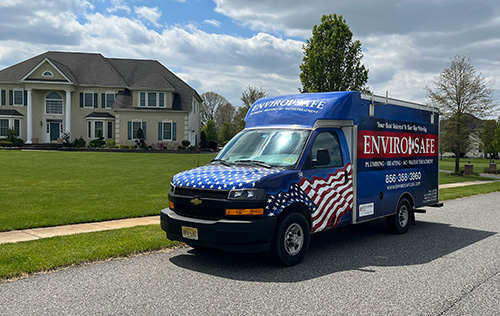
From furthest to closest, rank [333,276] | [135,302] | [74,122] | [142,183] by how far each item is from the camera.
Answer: [74,122], [142,183], [333,276], [135,302]

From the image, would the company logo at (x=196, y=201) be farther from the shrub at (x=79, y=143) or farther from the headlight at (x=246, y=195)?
the shrub at (x=79, y=143)

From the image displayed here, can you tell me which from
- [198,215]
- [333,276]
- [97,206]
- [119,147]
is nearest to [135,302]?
[198,215]

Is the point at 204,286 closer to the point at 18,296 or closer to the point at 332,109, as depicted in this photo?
the point at 18,296

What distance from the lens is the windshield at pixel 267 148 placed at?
22.5 feet

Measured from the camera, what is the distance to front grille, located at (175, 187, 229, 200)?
6.12 meters

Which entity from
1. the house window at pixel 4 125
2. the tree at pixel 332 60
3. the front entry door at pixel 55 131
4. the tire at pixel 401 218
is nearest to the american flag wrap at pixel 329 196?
the tire at pixel 401 218

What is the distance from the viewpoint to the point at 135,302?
4.89 metres

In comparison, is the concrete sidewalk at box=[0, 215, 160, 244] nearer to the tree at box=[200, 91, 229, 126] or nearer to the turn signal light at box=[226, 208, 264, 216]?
the turn signal light at box=[226, 208, 264, 216]

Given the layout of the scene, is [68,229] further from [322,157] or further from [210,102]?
[210,102]

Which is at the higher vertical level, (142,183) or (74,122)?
(74,122)

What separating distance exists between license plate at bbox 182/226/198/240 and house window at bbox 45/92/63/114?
137 ft

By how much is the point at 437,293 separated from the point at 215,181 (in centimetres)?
314

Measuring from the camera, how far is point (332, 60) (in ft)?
82.0

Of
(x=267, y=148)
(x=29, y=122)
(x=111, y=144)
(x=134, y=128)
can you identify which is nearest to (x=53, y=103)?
(x=29, y=122)
